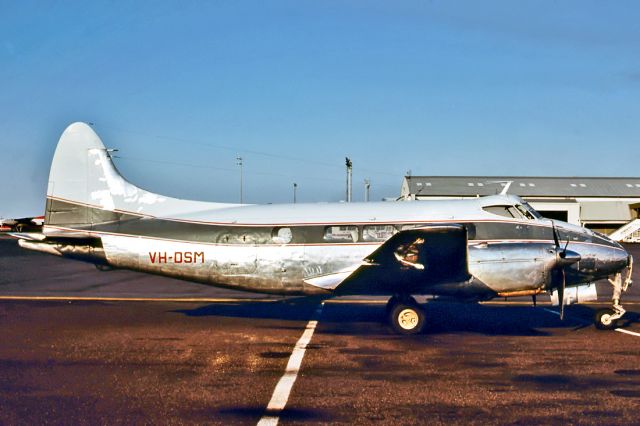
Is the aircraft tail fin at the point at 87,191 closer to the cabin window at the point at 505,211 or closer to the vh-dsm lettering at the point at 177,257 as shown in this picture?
the vh-dsm lettering at the point at 177,257

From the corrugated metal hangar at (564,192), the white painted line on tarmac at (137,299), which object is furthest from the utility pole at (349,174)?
the white painted line on tarmac at (137,299)

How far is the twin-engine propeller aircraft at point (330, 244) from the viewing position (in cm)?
1338

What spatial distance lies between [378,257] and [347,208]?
194cm

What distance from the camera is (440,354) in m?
11.3

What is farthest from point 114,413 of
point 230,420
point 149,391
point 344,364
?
point 344,364

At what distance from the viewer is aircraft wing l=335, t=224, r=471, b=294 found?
12.7 m

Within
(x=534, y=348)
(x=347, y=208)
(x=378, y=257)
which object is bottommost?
(x=534, y=348)

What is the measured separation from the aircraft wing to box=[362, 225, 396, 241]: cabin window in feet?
2.38

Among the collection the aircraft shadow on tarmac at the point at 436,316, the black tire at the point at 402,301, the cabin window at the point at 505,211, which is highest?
the cabin window at the point at 505,211

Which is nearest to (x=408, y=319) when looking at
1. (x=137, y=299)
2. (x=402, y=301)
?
(x=402, y=301)

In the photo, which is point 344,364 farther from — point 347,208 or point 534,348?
point 347,208

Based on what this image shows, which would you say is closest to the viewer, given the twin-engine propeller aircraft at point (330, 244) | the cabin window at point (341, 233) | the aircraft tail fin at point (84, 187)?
the twin-engine propeller aircraft at point (330, 244)

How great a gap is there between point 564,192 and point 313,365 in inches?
3523

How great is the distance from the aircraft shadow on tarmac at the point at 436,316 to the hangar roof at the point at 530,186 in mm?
68790
